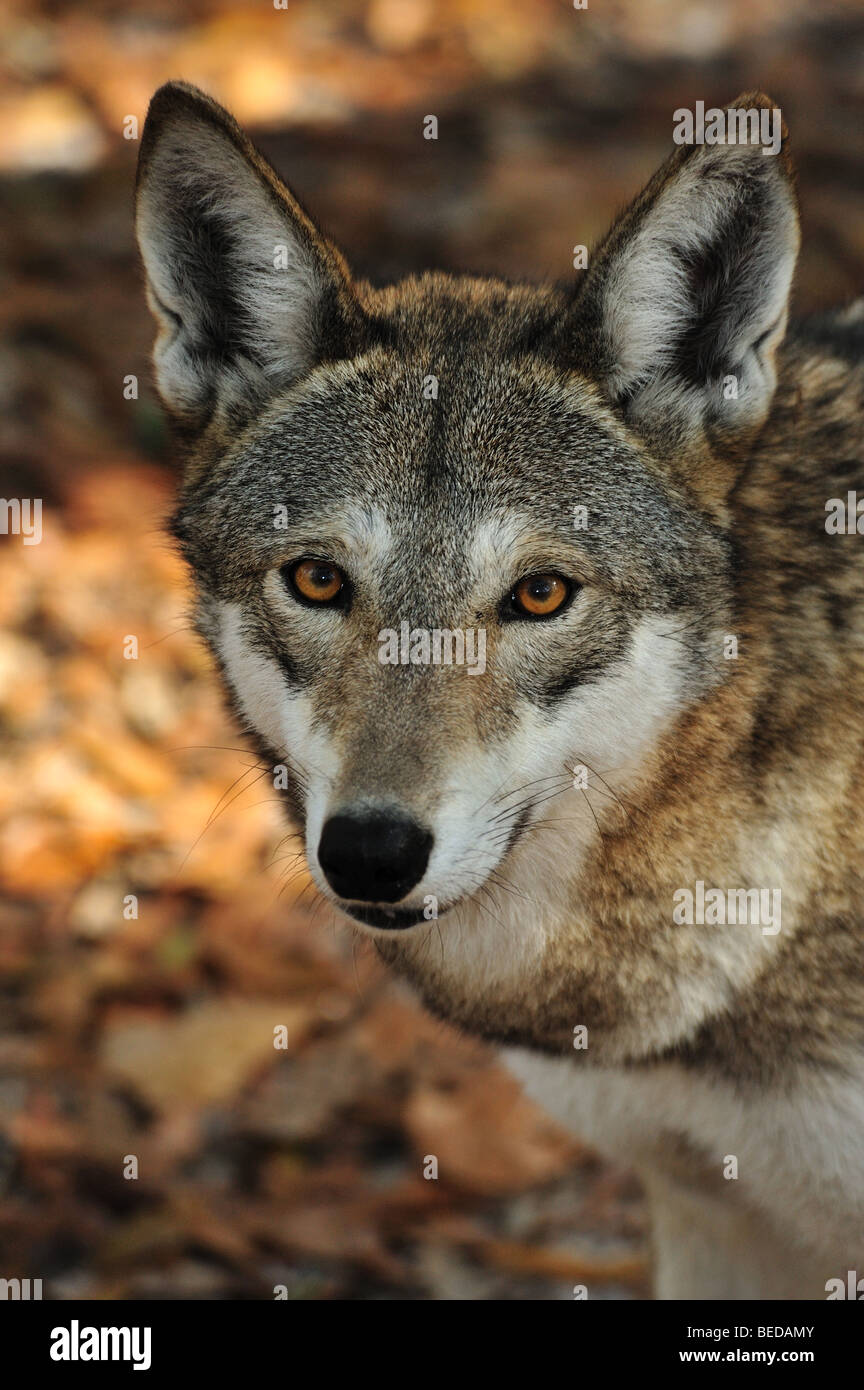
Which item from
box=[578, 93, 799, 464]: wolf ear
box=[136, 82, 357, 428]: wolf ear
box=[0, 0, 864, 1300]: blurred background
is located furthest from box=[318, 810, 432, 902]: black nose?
box=[136, 82, 357, 428]: wolf ear

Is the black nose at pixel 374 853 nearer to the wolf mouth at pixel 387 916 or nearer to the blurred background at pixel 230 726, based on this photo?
the wolf mouth at pixel 387 916

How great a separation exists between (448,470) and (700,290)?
789mm

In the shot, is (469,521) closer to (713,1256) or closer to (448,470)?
(448,470)

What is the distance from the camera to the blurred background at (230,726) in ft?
16.3

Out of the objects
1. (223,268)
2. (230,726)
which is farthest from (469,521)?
(230,726)

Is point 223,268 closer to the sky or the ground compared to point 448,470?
closer to the sky

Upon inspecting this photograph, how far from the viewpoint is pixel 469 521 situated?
3260mm

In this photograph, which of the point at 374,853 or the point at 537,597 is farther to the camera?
the point at 537,597

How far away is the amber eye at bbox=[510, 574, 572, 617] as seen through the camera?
323 centimetres

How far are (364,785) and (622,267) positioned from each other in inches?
56.3

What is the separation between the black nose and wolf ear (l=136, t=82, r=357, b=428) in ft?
4.60

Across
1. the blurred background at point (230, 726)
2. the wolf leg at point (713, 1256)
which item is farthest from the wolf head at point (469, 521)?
the wolf leg at point (713, 1256)

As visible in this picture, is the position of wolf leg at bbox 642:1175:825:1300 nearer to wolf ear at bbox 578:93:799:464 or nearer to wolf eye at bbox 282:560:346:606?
wolf eye at bbox 282:560:346:606

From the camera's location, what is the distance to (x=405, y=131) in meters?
9.38
